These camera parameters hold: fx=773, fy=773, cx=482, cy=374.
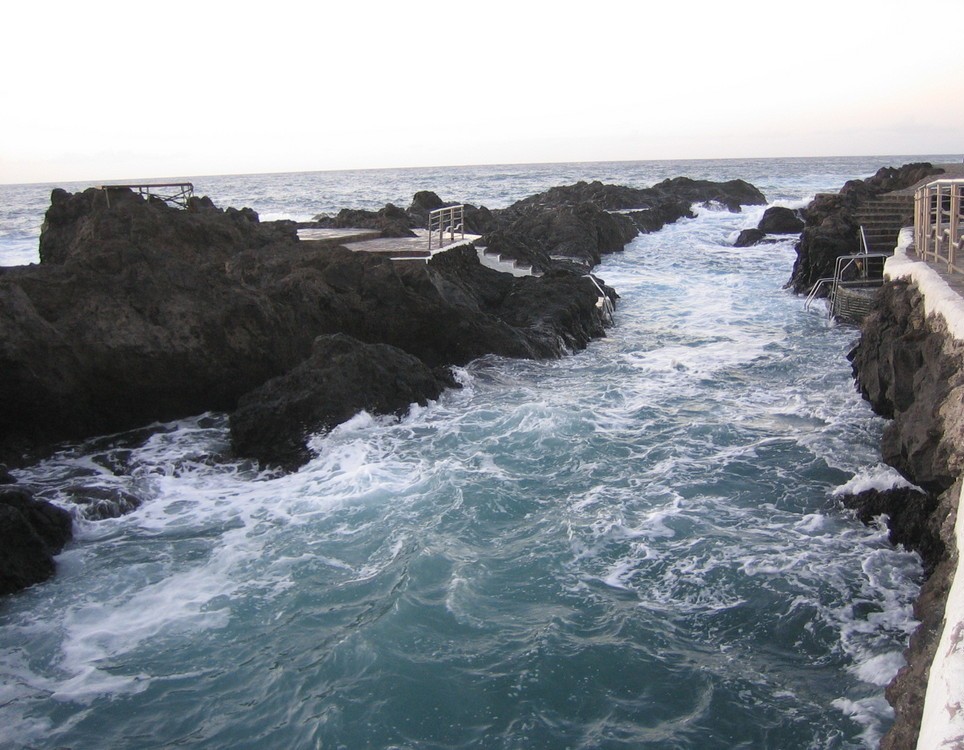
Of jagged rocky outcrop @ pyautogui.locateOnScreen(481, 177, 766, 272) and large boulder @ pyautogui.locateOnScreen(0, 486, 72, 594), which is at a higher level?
jagged rocky outcrop @ pyautogui.locateOnScreen(481, 177, 766, 272)

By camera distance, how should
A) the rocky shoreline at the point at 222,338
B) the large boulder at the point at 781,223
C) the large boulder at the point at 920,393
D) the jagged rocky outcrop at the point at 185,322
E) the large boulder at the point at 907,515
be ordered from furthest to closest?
the large boulder at the point at 781,223 < the jagged rocky outcrop at the point at 185,322 < the rocky shoreline at the point at 222,338 < the large boulder at the point at 907,515 < the large boulder at the point at 920,393

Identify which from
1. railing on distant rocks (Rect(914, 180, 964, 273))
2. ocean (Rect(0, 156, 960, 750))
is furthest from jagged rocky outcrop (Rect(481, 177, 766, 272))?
ocean (Rect(0, 156, 960, 750))

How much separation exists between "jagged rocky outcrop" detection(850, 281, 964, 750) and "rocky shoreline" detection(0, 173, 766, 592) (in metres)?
5.24

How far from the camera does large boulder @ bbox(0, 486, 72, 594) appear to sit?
5758 mm

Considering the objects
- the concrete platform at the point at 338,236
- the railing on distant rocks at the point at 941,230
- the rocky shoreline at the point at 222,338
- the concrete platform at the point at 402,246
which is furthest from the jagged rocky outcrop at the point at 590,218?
the railing on distant rocks at the point at 941,230

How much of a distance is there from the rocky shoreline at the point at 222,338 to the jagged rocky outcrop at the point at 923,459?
5.24 metres

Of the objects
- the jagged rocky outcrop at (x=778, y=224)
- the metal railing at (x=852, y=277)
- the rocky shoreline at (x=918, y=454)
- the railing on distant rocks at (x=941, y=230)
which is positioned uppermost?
the jagged rocky outcrop at (x=778, y=224)

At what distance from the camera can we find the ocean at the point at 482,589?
4340 mm

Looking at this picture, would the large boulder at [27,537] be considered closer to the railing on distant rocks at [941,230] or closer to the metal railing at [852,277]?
the railing on distant rocks at [941,230]

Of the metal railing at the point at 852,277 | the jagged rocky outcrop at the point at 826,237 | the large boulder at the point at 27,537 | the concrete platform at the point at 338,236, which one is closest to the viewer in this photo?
the large boulder at the point at 27,537

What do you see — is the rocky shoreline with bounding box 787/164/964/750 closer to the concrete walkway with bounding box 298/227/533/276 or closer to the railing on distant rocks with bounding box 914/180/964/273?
the railing on distant rocks with bounding box 914/180/964/273

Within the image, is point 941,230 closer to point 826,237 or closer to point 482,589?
point 482,589

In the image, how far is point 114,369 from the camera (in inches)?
343

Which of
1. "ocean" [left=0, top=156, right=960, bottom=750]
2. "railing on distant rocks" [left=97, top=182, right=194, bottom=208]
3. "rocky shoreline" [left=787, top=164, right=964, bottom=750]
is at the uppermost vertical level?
"railing on distant rocks" [left=97, top=182, right=194, bottom=208]
